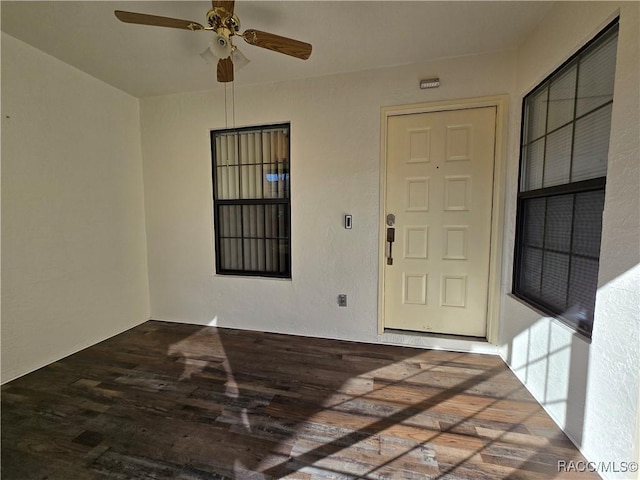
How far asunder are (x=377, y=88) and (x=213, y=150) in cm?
185

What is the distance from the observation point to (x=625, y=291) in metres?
1.16

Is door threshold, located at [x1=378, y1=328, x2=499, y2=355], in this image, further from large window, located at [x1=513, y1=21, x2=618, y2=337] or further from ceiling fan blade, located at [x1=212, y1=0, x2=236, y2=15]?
ceiling fan blade, located at [x1=212, y1=0, x2=236, y2=15]

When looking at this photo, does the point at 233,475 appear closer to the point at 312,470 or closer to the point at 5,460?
the point at 312,470

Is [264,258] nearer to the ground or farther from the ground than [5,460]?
farther from the ground

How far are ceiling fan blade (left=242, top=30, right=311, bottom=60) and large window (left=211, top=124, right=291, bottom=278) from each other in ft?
3.49

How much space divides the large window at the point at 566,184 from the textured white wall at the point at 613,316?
0.13 meters

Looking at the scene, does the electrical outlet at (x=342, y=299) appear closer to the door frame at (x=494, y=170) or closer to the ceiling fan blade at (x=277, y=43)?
the door frame at (x=494, y=170)

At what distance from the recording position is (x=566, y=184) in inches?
65.1

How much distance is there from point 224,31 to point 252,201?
1.60 meters

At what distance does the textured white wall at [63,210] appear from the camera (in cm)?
204

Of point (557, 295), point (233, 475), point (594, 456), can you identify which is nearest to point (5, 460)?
point (233, 475)

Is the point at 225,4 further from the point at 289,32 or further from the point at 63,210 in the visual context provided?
the point at 63,210

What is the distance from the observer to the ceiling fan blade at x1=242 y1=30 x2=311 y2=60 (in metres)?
1.57

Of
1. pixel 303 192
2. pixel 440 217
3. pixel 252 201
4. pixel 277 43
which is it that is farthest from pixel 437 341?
pixel 277 43
